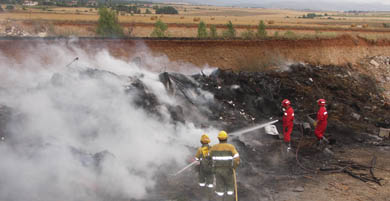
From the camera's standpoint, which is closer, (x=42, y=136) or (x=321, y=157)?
(x=42, y=136)

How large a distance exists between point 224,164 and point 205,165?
1.28 feet

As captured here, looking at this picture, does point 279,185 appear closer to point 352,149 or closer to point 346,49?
point 352,149

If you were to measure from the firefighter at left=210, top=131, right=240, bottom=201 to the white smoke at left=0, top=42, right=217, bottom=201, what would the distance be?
→ 1762 mm

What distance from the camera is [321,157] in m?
9.73

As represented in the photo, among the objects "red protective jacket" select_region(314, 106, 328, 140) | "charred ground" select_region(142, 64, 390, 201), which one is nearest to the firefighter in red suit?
"red protective jacket" select_region(314, 106, 328, 140)

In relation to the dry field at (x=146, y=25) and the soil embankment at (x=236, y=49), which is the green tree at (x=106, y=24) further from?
the soil embankment at (x=236, y=49)

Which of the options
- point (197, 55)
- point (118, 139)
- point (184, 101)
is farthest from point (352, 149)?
point (197, 55)

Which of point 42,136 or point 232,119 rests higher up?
point 42,136

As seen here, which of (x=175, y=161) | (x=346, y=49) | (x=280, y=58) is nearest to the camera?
(x=175, y=161)

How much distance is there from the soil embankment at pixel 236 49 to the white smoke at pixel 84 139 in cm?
460

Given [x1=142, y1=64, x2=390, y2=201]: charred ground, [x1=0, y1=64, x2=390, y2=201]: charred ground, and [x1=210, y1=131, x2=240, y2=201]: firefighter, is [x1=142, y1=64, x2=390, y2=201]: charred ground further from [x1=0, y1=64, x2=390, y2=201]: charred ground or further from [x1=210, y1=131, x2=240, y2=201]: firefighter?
[x1=210, y1=131, x2=240, y2=201]: firefighter

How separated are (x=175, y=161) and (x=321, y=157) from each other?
164 inches

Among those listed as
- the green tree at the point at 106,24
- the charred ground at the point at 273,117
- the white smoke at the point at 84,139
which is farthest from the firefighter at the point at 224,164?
the green tree at the point at 106,24

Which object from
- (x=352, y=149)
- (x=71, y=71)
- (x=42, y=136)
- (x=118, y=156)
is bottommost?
(x=352, y=149)
